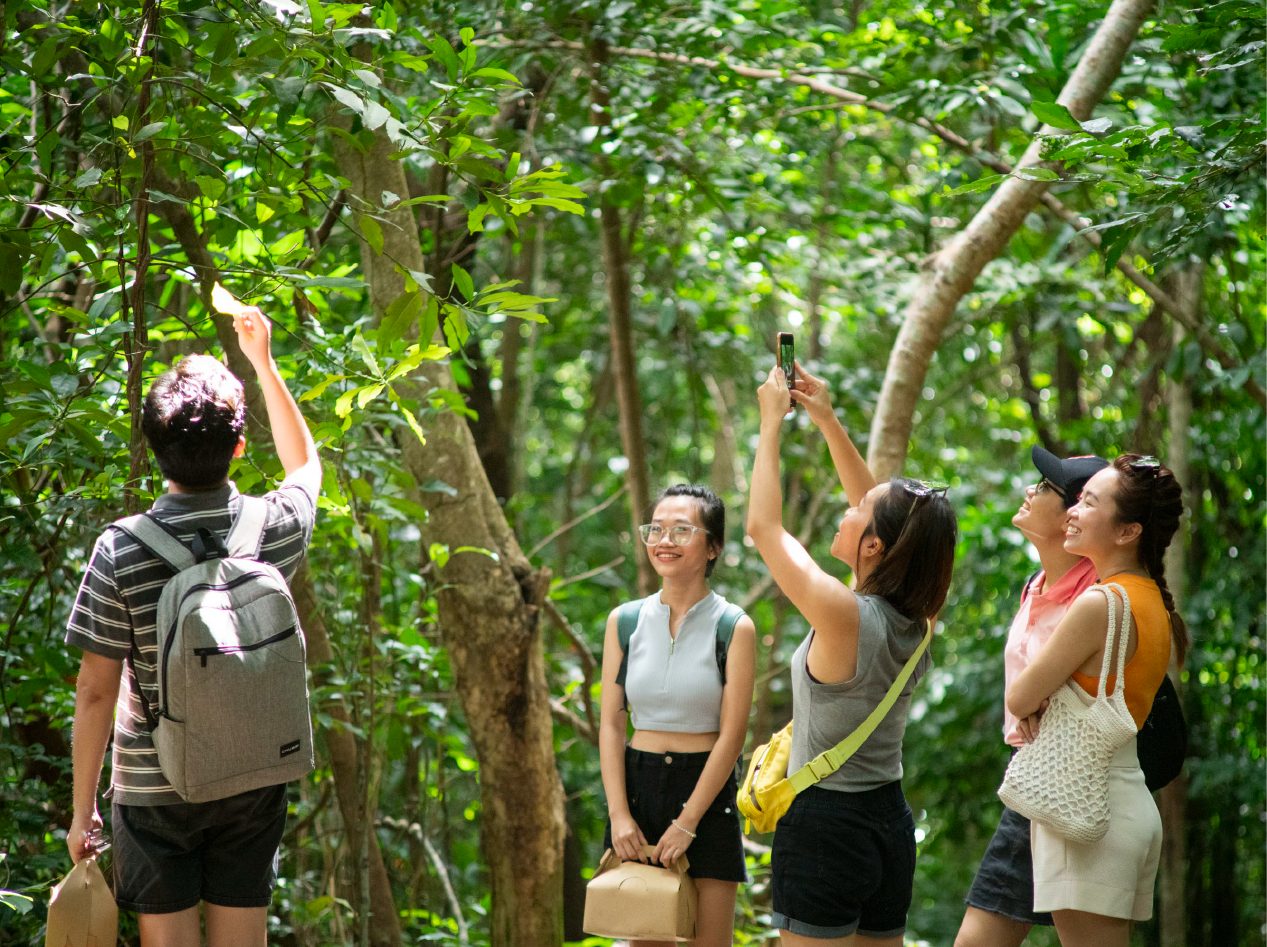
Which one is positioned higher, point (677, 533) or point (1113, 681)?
point (677, 533)

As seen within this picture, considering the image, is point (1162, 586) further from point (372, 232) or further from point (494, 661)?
point (494, 661)

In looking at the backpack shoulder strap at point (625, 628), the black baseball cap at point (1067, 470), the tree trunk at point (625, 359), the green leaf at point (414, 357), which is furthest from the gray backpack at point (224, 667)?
the tree trunk at point (625, 359)

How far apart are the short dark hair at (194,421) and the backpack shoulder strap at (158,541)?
0.10 m

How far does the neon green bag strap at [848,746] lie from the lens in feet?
7.85

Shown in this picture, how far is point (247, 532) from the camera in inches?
84.7

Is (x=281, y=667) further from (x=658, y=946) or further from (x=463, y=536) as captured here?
(x=463, y=536)

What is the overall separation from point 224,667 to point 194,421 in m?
0.44

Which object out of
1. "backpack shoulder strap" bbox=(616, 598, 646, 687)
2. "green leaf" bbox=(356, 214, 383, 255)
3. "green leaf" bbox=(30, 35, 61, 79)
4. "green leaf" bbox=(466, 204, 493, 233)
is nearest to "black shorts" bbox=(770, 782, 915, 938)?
"backpack shoulder strap" bbox=(616, 598, 646, 687)

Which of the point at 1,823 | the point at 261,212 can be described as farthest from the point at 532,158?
the point at 1,823

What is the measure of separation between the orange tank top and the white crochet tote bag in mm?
32

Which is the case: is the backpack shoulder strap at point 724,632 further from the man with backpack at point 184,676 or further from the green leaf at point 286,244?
the green leaf at point 286,244

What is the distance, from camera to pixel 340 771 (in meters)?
3.55

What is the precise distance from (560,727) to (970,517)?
3.00m

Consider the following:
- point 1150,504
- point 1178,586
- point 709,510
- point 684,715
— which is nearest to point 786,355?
point 709,510
